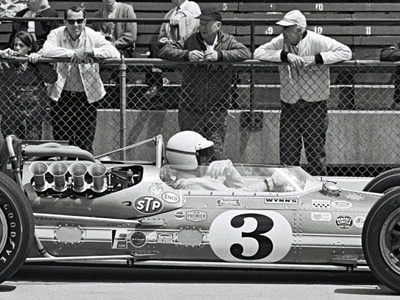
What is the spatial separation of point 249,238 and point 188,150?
1052 millimetres

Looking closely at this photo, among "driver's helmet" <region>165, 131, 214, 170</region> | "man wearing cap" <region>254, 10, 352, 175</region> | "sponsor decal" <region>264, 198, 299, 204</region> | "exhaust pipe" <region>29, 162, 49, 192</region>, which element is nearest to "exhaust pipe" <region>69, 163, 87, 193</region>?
"exhaust pipe" <region>29, 162, 49, 192</region>

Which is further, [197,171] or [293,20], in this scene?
[293,20]

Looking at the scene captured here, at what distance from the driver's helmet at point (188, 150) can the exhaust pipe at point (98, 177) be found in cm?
70

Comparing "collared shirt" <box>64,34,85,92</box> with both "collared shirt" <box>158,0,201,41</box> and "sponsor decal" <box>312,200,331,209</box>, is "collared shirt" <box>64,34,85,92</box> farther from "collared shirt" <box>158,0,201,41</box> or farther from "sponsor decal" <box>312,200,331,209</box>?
"sponsor decal" <box>312,200,331,209</box>

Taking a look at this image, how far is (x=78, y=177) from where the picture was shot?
23.3 ft

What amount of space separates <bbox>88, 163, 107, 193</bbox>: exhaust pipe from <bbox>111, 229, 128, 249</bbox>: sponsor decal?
0.34 metres

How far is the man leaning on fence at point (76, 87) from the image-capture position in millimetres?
9656

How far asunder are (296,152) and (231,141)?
77 cm

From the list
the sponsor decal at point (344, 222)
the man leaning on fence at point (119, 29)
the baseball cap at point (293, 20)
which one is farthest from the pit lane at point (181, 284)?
the man leaning on fence at point (119, 29)

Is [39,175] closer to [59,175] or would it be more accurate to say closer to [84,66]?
[59,175]

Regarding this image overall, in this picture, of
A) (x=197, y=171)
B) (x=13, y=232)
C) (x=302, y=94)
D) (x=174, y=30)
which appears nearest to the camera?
(x=13, y=232)

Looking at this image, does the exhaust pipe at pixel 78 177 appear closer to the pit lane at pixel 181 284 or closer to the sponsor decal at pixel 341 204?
the pit lane at pixel 181 284

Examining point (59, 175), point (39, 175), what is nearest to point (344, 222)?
point (59, 175)

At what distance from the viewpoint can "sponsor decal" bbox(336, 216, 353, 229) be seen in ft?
23.2
